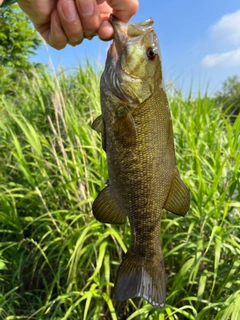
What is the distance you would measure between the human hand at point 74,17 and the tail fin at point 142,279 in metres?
0.87

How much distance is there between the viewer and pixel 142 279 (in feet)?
4.80

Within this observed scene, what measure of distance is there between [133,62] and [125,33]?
0.11 m

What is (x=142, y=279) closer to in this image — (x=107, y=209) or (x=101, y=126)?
(x=107, y=209)

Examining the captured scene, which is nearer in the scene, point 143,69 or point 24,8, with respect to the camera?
point 143,69

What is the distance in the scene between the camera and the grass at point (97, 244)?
93.1 inches

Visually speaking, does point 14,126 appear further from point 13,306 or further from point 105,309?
point 105,309

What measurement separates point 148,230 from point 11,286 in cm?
179

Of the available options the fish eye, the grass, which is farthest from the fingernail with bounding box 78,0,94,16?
the grass

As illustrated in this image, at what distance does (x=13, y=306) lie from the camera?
2.69 m

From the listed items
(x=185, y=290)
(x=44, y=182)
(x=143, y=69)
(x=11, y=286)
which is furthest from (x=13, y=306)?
(x=143, y=69)

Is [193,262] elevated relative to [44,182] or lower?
lower

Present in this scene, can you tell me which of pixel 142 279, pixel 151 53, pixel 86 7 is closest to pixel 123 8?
pixel 86 7

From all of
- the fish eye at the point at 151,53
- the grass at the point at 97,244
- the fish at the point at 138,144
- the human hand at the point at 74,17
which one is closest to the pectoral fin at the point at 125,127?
the fish at the point at 138,144

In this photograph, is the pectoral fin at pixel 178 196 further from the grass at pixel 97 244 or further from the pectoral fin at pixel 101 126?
the grass at pixel 97 244
